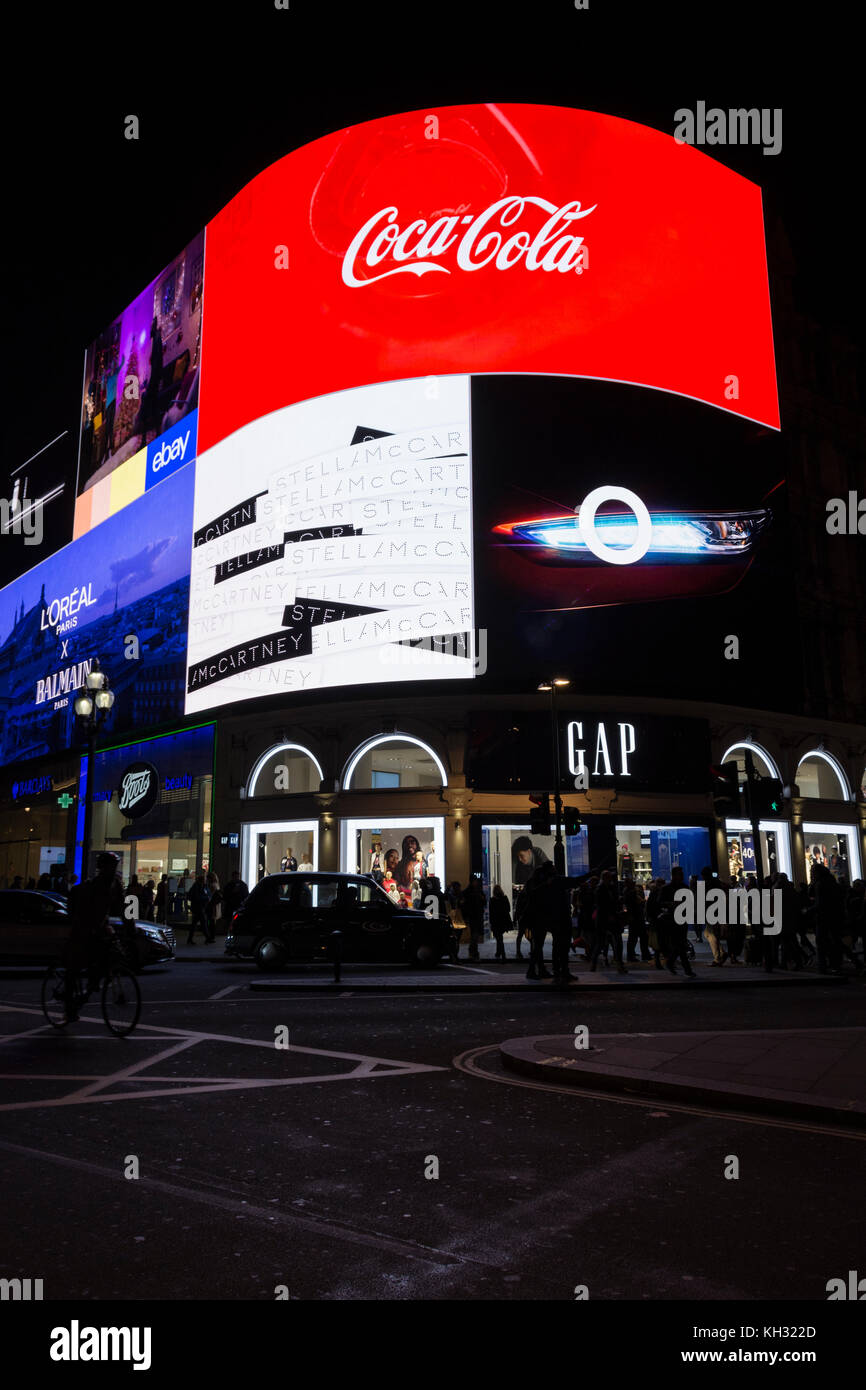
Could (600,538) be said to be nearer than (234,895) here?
No

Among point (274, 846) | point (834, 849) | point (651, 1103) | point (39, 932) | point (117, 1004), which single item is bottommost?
point (651, 1103)

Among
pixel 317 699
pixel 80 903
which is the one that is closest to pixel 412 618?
pixel 317 699

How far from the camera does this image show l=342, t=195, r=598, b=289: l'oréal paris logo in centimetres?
3178

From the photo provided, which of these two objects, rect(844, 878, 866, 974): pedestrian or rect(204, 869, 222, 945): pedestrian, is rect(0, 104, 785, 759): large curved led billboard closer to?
rect(204, 869, 222, 945): pedestrian

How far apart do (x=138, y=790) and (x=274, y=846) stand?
7886 millimetres

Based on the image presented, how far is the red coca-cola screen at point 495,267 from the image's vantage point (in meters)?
31.4

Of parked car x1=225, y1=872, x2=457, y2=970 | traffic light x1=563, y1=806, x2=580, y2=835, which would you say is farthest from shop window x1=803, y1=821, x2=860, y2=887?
parked car x1=225, y1=872, x2=457, y2=970

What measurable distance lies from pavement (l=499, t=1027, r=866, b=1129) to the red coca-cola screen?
25205mm

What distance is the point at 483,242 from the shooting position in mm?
31781

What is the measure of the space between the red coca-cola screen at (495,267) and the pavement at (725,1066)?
25.2m

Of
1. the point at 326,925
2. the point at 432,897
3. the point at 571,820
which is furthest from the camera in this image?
the point at 432,897

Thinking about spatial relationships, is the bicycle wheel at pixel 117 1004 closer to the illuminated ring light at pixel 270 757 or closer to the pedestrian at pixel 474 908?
the pedestrian at pixel 474 908

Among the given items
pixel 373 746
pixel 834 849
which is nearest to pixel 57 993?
pixel 373 746

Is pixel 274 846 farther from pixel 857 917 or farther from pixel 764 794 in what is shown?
pixel 764 794
